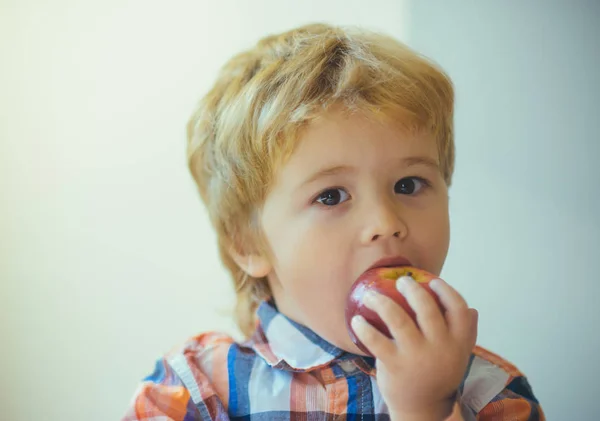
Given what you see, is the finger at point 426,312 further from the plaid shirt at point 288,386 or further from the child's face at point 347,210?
the plaid shirt at point 288,386

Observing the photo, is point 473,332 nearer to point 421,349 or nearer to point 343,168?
point 421,349

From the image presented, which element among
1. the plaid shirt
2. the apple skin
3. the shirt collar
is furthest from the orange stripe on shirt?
the apple skin

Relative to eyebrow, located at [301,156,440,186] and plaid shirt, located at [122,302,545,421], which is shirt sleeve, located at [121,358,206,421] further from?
eyebrow, located at [301,156,440,186]

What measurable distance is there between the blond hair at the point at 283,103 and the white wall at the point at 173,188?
246 mm

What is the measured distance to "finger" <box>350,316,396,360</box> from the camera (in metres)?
0.71

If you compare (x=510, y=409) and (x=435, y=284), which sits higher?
(x=435, y=284)

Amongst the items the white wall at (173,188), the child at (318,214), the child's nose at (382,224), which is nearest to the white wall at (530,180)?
the white wall at (173,188)

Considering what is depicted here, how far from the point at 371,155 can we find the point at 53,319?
71 cm

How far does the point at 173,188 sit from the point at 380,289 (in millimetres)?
653

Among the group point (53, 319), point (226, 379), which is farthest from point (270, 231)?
point (53, 319)

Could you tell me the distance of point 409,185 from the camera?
0.90 meters

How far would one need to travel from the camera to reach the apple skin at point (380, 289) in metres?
0.73

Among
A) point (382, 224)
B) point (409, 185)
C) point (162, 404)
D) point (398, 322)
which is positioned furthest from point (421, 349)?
point (162, 404)

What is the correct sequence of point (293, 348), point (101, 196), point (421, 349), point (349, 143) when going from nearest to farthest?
point (421, 349)
point (349, 143)
point (293, 348)
point (101, 196)
